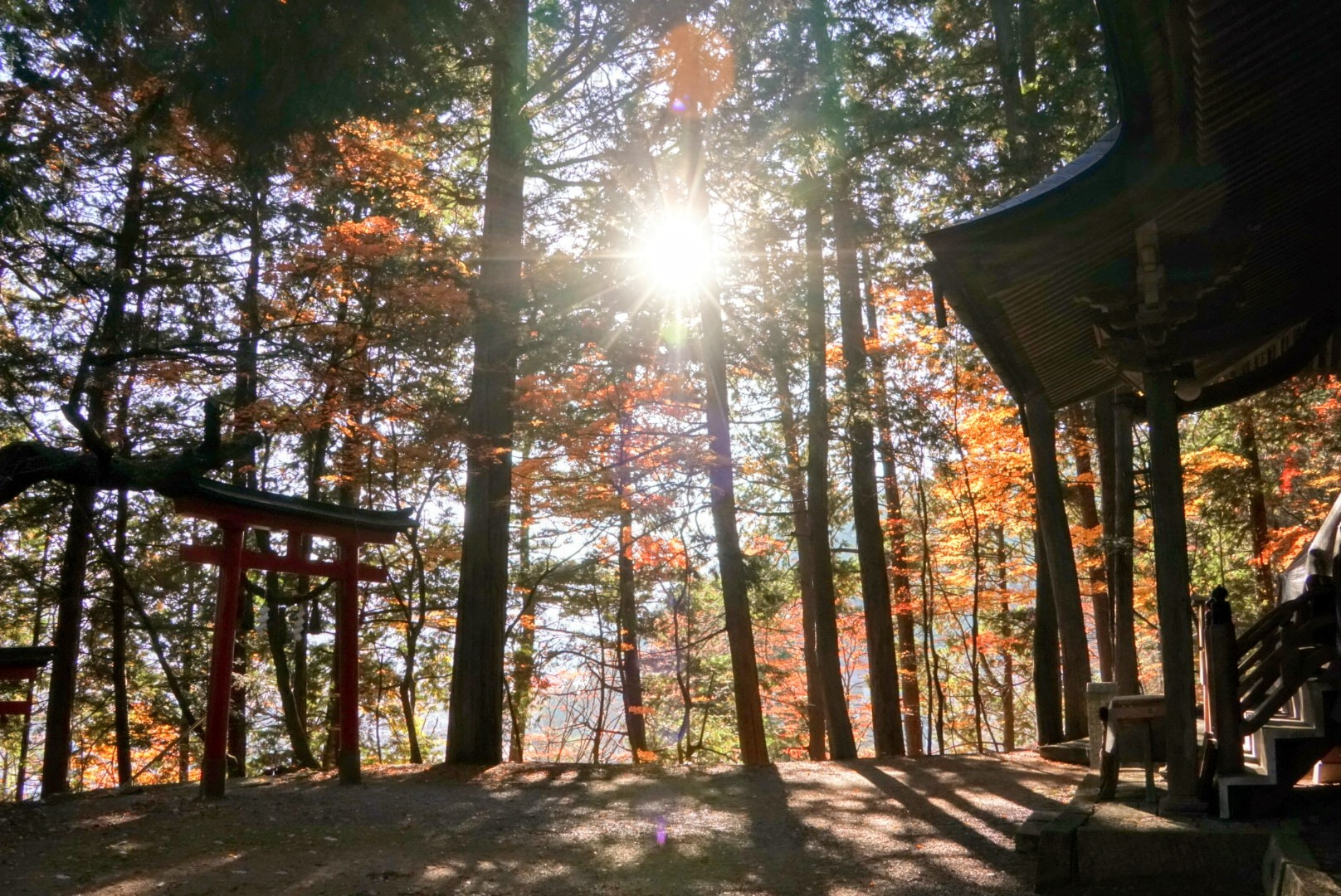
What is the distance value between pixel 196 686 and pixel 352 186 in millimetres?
10684

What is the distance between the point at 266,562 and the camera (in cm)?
1034

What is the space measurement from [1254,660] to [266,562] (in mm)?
8870

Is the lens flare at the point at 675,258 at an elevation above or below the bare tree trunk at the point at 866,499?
above

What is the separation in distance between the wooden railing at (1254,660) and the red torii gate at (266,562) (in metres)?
8.20

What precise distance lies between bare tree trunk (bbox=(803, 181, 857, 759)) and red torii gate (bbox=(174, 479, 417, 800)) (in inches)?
237

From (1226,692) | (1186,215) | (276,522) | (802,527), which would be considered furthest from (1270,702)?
(802,527)

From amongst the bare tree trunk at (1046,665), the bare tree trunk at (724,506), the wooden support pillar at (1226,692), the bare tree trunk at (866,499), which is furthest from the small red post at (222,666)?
the bare tree trunk at (1046,665)

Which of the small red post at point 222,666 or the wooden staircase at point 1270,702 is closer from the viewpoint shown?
the wooden staircase at point 1270,702

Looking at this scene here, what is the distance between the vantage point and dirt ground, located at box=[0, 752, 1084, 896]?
20.7 ft

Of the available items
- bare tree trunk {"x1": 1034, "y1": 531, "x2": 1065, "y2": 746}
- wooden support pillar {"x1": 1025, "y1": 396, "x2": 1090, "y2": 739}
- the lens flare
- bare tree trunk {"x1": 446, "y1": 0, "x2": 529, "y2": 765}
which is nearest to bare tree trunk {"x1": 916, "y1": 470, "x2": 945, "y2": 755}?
bare tree trunk {"x1": 1034, "y1": 531, "x2": 1065, "y2": 746}

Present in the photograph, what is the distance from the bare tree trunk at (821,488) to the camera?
1405cm

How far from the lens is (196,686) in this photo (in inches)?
712

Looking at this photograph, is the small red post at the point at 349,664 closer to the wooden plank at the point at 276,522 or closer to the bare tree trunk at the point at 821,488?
the wooden plank at the point at 276,522

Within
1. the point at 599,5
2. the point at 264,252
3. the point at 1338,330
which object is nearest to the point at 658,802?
the point at 1338,330
